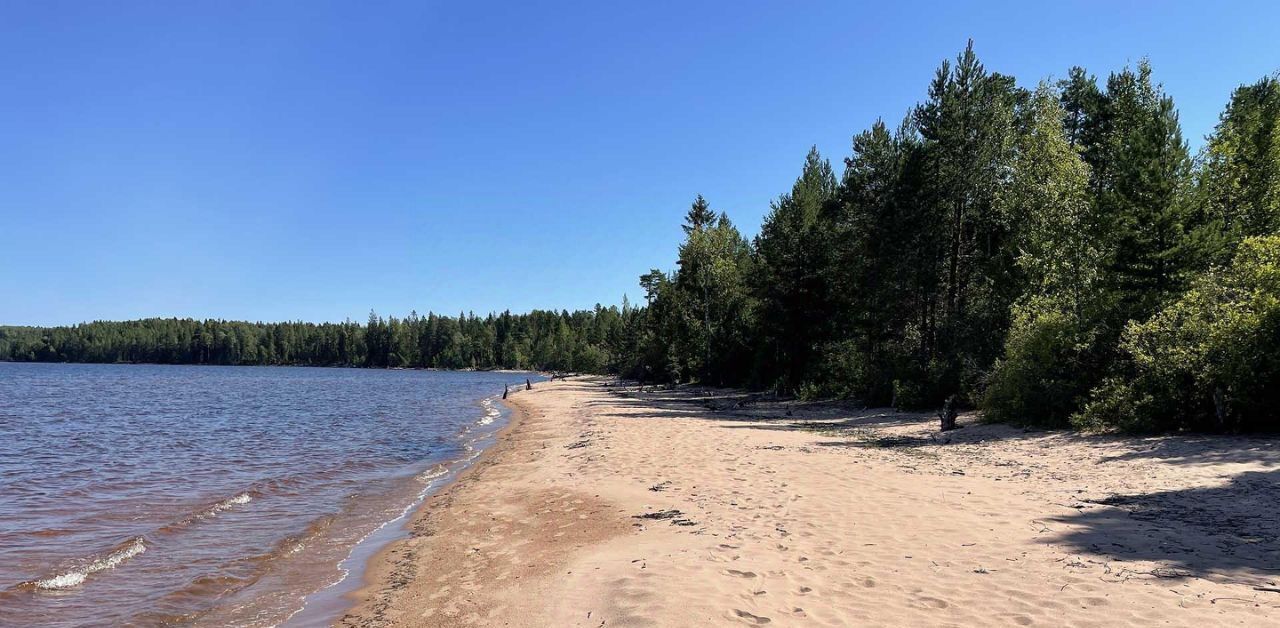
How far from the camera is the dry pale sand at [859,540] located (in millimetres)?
5855

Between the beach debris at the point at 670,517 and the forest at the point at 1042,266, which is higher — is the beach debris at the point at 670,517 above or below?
below

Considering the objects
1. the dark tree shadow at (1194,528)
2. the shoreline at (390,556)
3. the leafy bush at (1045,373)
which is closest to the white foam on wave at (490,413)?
the shoreline at (390,556)

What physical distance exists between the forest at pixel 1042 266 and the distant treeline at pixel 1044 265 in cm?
8

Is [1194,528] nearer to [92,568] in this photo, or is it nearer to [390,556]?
[390,556]

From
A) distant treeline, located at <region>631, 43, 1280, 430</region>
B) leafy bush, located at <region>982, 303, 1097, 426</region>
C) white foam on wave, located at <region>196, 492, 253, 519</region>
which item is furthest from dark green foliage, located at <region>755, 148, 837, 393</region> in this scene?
white foam on wave, located at <region>196, 492, 253, 519</region>

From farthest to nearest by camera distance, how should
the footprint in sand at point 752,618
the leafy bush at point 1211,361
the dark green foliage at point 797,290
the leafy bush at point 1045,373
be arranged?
the dark green foliage at point 797,290 < the leafy bush at point 1045,373 < the leafy bush at point 1211,361 < the footprint in sand at point 752,618

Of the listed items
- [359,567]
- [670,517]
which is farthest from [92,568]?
[670,517]

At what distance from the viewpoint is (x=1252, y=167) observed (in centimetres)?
2523

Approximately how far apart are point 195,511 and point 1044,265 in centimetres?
2699

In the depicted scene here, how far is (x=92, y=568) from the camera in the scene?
9438 millimetres

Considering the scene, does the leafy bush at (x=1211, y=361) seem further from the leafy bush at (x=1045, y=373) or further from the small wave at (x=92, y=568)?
the small wave at (x=92, y=568)

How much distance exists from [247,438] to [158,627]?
21061 mm

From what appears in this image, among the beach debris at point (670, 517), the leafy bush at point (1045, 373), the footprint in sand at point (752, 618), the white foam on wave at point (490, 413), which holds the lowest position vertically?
the white foam on wave at point (490, 413)

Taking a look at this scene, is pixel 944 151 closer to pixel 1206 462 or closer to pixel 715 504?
pixel 1206 462
